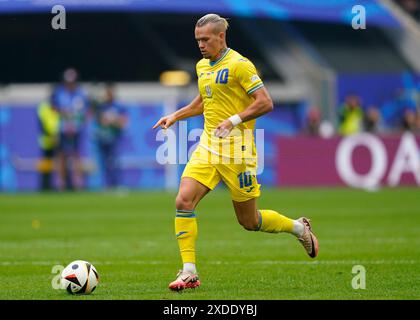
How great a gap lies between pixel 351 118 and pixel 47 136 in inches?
312

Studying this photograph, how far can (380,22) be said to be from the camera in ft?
106

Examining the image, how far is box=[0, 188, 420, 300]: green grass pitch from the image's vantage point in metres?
8.94

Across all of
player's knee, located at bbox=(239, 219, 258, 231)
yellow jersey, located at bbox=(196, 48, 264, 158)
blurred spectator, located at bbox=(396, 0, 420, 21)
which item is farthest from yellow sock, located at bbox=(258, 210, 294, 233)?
blurred spectator, located at bbox=(396, 0, 420, 21)

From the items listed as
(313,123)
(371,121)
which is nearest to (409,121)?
(371,121)

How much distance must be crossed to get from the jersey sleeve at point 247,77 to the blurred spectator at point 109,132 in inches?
619

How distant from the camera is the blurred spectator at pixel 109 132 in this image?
82.5ft

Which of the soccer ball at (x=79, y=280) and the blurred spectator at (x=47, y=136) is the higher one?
the blurred spectator at (x=47, y=136)

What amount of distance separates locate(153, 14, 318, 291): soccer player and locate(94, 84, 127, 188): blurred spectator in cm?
1548

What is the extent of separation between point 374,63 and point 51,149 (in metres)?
12.4

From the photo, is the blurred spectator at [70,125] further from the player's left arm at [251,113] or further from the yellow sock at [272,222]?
the player's left arm at [251,113]

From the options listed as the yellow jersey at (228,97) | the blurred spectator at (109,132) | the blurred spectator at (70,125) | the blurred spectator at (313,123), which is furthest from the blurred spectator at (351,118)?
the yellow jersey at (228,97)

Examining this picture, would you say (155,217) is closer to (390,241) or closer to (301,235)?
(390,241)

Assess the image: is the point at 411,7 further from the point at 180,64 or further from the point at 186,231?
the point at 186,231

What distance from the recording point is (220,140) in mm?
9352
